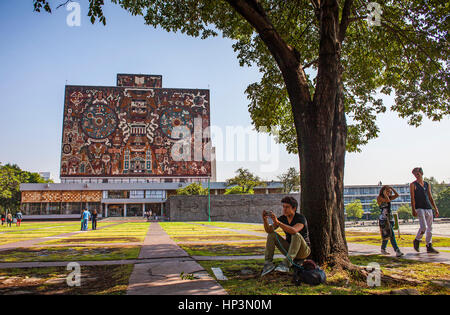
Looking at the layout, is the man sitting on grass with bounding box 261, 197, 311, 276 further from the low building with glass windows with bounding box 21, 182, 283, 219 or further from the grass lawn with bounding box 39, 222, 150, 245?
the low building with glass windows with bounding box 21, 182, 283, 219

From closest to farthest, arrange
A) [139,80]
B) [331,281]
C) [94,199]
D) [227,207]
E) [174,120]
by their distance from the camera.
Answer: [331,281] < [227,207] < [94,199] < [174,120] < [139,80]

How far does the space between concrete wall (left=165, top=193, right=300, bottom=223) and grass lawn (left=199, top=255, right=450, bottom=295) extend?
113ft

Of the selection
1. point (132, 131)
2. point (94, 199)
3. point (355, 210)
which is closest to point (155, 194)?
point (94, 199)

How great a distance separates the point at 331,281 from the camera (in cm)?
412

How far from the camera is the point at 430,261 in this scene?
223 inches

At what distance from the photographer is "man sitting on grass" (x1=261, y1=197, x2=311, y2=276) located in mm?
4156

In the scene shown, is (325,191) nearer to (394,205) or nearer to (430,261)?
(430,261)

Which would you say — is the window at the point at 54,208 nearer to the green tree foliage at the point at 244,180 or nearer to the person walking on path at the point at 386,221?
the green tree foliage at the point at 244,180

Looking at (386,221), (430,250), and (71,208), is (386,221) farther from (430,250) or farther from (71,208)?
(71,208)

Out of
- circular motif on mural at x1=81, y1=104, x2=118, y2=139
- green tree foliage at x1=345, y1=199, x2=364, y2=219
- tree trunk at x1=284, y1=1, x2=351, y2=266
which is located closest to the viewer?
tree trunk at x1=284, y1=1, x2=351, y2=266

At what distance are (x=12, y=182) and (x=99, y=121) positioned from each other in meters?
23.2

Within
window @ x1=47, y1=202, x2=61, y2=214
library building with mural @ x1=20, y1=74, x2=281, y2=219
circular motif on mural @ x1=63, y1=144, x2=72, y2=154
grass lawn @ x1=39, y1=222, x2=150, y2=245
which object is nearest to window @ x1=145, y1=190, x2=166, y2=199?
library building with mural @ x1=20, y1=74, x2=281, y2=219

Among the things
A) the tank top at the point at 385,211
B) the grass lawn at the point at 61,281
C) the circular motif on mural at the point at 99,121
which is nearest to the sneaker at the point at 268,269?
the grass lawn at the point at 61,281

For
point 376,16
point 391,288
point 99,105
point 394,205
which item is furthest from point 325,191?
point 394,205
